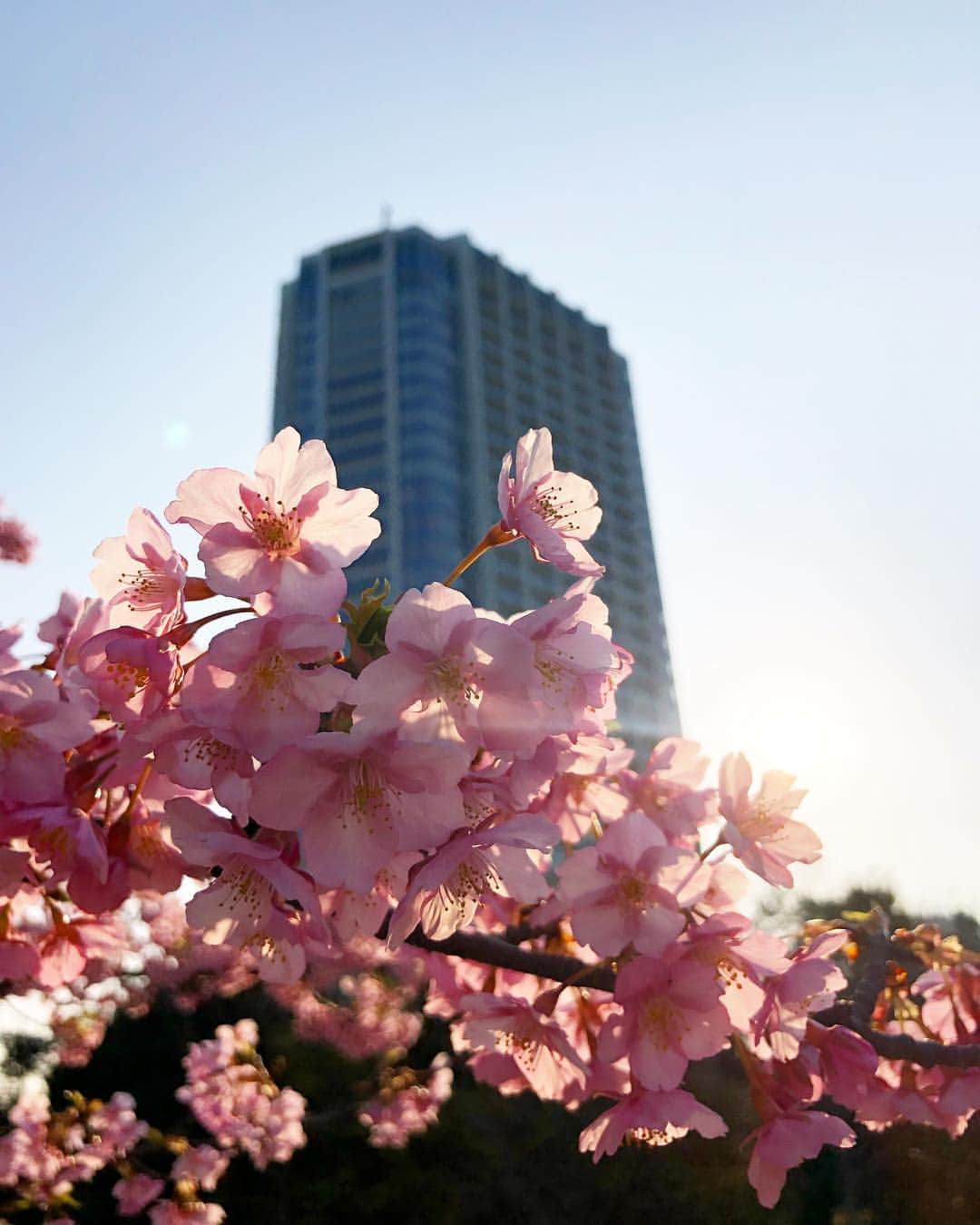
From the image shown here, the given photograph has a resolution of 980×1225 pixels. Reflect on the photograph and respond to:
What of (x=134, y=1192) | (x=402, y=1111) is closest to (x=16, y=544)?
(x=134, y=1192)

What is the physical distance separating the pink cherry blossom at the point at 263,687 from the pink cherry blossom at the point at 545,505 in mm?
383

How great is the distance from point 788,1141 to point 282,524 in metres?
1.44

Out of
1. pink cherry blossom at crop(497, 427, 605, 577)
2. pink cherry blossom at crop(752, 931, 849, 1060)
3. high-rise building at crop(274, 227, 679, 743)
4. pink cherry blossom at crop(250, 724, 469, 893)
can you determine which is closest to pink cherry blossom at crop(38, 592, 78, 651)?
pink cherry blossom at crop(250, 724, 469, 893)

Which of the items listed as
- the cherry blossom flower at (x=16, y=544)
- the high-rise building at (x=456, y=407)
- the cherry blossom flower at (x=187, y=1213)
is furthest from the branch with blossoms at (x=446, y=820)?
the high-rise building at (x=456, y=407)

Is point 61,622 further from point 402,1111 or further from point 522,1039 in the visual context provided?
point 402,1111

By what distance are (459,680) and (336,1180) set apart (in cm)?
1056

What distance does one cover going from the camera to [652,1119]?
158 cm

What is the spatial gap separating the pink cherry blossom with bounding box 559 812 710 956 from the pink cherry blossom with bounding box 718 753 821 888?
206mm

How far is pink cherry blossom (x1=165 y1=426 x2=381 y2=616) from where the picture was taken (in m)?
1.12

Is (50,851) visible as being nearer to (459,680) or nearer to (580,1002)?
(459,680)

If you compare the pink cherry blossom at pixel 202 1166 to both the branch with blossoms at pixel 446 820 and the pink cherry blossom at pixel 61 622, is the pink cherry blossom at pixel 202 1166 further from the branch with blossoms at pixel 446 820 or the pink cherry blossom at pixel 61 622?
the pink cherry blossom at pixel 61 622

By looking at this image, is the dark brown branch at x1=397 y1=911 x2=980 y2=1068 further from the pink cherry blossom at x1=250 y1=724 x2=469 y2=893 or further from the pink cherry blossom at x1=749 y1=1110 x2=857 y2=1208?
the pink cherry blossom at x1=250 y1=724 x2=469 y2=893

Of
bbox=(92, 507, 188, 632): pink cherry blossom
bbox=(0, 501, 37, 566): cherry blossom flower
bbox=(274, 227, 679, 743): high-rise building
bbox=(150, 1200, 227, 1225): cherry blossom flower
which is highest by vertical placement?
bbox=(274, 227, 679, 743): high-rise building

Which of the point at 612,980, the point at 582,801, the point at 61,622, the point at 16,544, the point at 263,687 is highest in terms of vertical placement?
the point at 16,544
